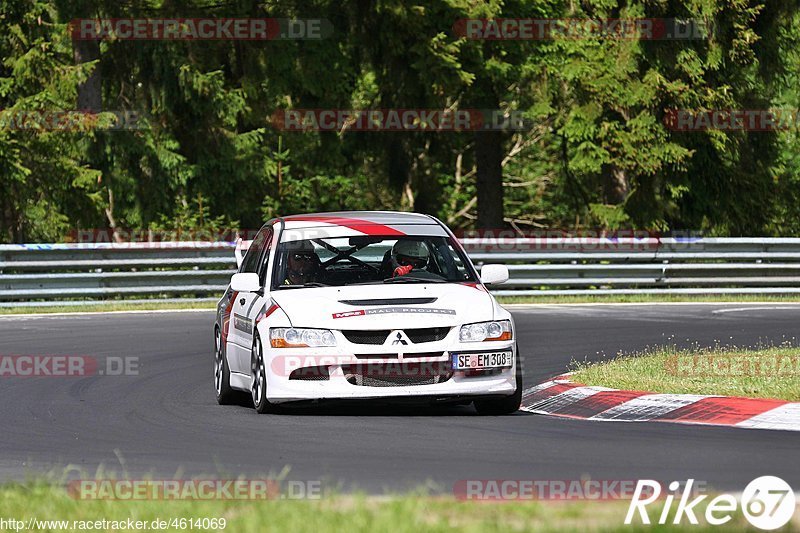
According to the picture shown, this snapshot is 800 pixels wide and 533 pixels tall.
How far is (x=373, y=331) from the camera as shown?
36.4ft

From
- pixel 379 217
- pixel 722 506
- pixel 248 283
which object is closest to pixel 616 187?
pixel 379 217

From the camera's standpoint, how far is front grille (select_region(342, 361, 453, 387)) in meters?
11.1

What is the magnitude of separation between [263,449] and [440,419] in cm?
200

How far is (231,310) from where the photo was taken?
13.2m

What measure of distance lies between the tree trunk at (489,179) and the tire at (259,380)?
24618 mm

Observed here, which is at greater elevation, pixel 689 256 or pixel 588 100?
pixel 588 100

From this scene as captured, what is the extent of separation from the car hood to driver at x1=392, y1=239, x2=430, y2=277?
29.0 inches

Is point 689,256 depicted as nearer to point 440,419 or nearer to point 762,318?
point 762,318

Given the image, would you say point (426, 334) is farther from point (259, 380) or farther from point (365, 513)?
point (365, 513)

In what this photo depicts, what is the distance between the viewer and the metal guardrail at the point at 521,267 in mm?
25125

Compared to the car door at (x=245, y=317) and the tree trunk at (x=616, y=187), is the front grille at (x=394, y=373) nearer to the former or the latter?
the car door at (x=245, y=317)

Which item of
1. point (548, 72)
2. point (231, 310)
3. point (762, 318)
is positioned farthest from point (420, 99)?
point (231, 310)

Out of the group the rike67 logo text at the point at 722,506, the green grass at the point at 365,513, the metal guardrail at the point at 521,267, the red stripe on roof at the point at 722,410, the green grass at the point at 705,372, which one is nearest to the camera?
the green grass at the point at 365,513

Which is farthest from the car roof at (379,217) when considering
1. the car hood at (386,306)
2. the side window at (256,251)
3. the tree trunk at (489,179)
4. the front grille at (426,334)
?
the tree trunk at (489,179)
